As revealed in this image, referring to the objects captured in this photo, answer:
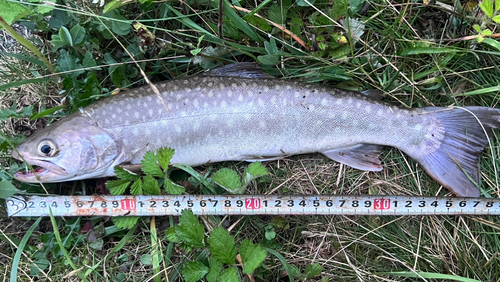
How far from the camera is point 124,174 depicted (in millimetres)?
2467

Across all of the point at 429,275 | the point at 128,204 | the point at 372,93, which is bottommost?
the point at 429,275

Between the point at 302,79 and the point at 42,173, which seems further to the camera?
the point at 302,79

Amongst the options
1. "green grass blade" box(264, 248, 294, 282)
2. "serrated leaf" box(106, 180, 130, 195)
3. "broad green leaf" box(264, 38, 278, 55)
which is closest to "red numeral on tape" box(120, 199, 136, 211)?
"serrated leaf" box(106, 180, 130, 195)

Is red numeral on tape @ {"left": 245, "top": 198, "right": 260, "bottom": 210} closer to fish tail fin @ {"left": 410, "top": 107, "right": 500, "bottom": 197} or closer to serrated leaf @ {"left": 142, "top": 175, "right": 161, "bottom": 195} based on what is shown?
serrated leaf @ {"left": 142, "top": 175, "right": 161, "bottom": 195}

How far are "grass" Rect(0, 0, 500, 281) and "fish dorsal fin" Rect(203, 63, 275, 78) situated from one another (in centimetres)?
10

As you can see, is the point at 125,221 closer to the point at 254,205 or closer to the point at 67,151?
the point at 67,151

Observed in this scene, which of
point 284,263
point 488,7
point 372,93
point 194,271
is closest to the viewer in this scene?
point 194,271

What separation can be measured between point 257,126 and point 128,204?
1.16m

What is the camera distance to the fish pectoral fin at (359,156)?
272cm

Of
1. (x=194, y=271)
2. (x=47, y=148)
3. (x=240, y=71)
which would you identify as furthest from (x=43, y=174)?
(x=240, y=71)

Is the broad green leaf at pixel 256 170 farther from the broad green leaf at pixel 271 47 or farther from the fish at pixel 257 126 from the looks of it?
the broad green leaf at pixel 271 47

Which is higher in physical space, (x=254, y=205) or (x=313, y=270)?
(x=254, y=205)

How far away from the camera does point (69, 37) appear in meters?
2.63

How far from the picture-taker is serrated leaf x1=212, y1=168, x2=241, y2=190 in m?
2.45
